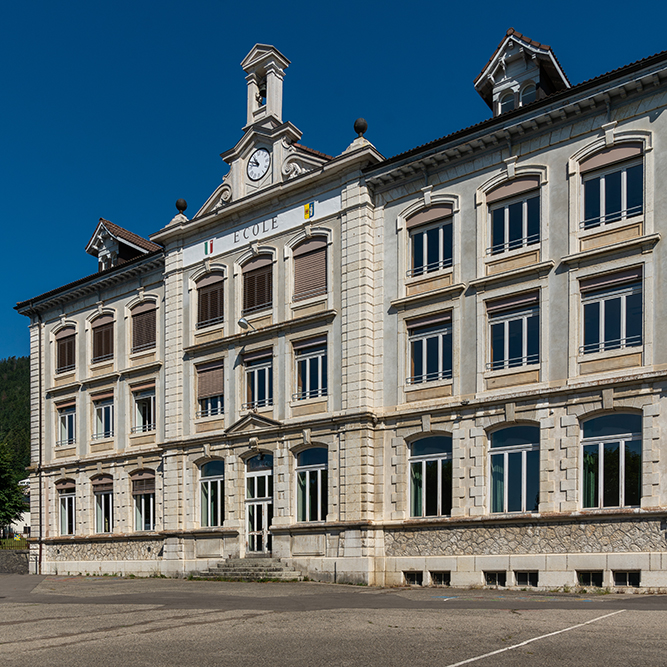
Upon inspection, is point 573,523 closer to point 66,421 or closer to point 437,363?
point 437,363

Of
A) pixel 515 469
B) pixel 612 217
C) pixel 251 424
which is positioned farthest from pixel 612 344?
pixel 251 424

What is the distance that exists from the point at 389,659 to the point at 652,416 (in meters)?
12.5

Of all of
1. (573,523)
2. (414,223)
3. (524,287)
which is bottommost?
(573,523)

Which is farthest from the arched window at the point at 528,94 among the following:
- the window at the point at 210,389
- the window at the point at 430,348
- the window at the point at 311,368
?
the window at the point at 210,389

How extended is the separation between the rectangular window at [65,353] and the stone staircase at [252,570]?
44.3ft

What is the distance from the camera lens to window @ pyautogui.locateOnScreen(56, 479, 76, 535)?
117 feet

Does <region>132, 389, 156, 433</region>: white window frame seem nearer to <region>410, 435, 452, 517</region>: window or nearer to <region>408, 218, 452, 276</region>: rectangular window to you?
<region>410, 435, 452, 517</region>: window

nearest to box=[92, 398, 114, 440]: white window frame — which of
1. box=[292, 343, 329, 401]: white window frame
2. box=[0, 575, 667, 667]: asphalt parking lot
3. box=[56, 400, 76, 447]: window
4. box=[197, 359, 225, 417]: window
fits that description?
box=[56, 400, 76, 447]: window

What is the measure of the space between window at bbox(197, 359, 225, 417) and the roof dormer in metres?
13.2

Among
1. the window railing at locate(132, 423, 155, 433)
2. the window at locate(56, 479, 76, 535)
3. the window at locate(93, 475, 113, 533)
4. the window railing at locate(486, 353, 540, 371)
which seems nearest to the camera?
the window railing at locate(486, 353, 540, 371)

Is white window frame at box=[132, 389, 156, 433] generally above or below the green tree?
above

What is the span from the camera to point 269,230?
94.4 ft

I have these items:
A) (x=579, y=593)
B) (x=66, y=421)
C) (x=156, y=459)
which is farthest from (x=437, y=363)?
(x=66, y=421)

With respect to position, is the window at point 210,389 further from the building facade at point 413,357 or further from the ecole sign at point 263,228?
the ecole sign at point 263,228
